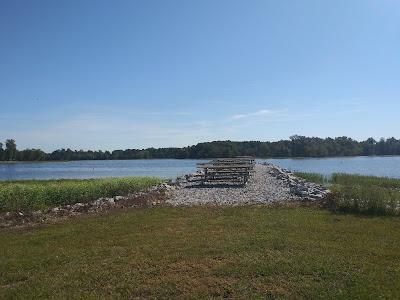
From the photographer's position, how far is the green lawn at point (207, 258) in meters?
6.45

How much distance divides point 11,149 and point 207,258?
132 meters

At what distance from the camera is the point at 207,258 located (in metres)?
7.93

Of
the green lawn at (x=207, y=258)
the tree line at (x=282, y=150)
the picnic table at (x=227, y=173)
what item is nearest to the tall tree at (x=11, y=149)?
the tree line at (x=282, y=150)

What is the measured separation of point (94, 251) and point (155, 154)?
136931 millimetres

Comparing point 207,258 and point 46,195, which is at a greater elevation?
point 46,195

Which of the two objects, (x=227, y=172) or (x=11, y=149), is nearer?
(x=227, y=172)

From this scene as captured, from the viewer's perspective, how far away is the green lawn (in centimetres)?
645

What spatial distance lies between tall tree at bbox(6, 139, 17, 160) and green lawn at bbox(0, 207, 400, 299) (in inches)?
4921

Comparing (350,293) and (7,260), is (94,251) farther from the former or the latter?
(350,293)

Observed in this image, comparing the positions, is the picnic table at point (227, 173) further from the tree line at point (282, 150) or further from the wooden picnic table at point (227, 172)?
the tree line at point (282, 150)

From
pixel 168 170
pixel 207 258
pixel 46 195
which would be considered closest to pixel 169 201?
pixel 46 195

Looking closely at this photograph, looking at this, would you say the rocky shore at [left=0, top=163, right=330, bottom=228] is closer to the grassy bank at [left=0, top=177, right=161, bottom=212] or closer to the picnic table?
the grassy bank at [left=0, top=177, right=161, bottom=212]

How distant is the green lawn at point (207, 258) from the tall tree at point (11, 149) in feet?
410

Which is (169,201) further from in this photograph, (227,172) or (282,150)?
(282,150)
